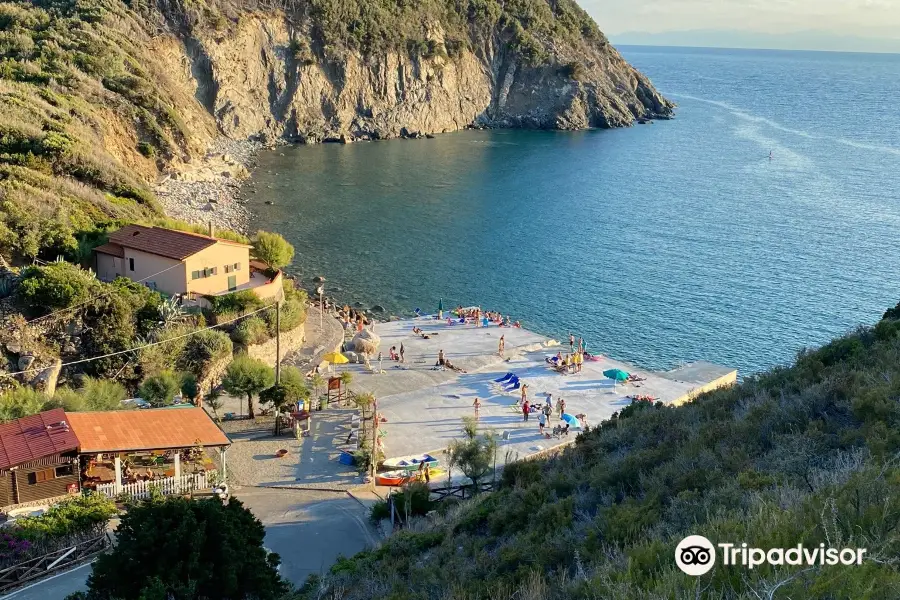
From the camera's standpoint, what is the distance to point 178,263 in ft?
89.5

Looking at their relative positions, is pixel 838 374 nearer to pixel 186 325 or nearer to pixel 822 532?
pixel 822 532

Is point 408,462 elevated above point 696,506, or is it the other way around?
point 696,506

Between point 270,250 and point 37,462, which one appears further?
point 270,250

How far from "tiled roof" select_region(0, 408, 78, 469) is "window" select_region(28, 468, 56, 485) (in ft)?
1.39

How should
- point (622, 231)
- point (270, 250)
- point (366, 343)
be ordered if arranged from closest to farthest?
point (366, 343) → point (270, 250) → point (622, 231)

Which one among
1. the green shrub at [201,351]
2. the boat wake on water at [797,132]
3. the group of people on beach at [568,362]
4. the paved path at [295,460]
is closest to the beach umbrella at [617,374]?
the group of people on beach at [568,362]

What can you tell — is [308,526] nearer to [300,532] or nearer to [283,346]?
[300,532]

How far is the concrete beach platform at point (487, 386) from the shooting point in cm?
2439

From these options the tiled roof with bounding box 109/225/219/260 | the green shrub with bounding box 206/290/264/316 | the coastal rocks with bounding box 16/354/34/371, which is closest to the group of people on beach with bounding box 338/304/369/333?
the green shrub with bounding box 206/290/264/316

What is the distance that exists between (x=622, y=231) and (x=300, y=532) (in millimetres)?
43984

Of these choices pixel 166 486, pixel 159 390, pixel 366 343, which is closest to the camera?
pixel 166 486

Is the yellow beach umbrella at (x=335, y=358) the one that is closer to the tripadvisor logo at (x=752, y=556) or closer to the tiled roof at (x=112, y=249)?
the tiled roof at (x=112, y=249)

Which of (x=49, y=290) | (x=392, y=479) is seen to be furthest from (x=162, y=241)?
(x=392, y=479)

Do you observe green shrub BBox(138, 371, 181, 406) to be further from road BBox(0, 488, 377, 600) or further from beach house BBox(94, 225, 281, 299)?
beach house BBox(94, 225, 281, 299)
